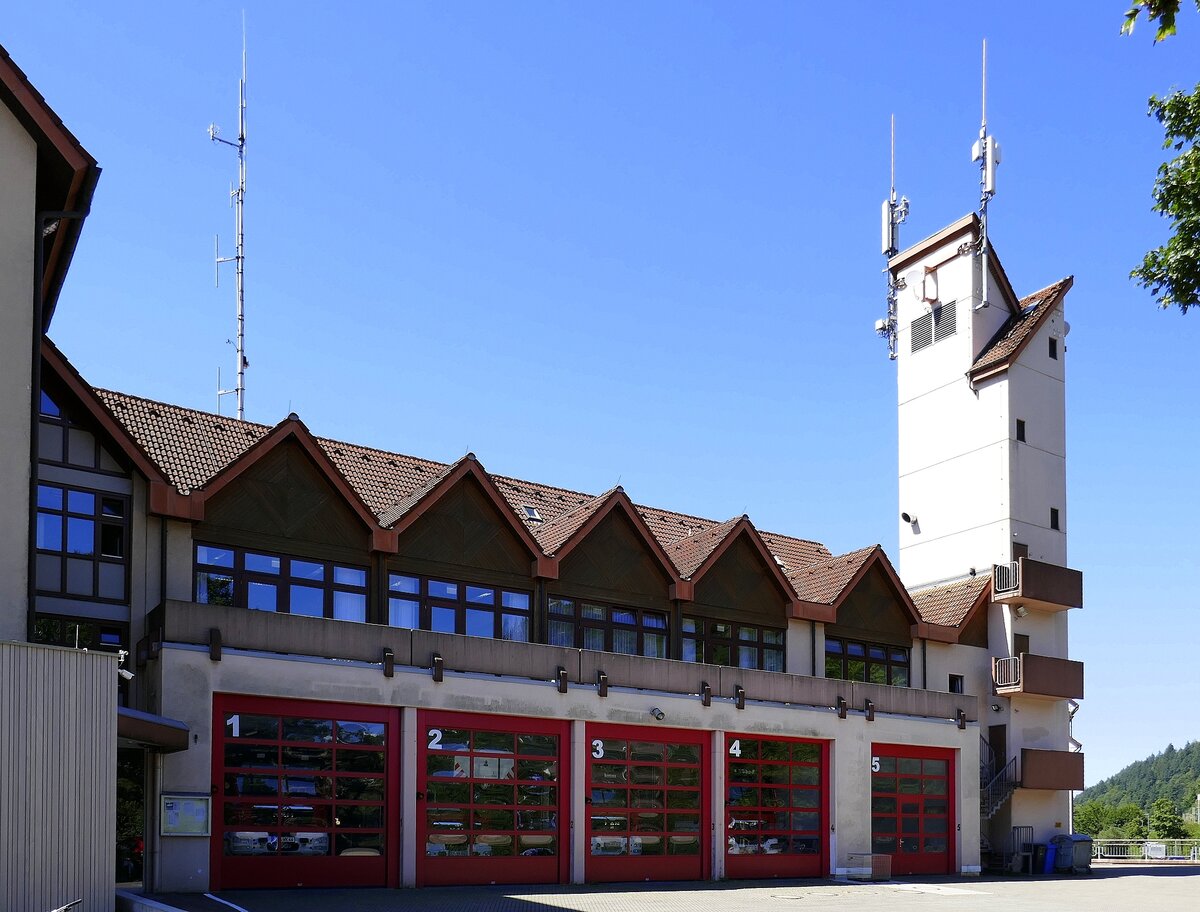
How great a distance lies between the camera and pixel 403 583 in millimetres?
30578

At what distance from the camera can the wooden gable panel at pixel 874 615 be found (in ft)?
128

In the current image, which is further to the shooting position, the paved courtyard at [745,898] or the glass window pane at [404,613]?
the glass window pane at [404,613]

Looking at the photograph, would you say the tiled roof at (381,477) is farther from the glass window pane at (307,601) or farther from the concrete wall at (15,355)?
the concrete wall at (15,355)

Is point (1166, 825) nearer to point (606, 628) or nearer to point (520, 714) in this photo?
point (606, 628)

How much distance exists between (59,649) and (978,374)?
31.9 meters

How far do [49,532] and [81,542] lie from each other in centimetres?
61

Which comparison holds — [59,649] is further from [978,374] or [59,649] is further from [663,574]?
[978,374]

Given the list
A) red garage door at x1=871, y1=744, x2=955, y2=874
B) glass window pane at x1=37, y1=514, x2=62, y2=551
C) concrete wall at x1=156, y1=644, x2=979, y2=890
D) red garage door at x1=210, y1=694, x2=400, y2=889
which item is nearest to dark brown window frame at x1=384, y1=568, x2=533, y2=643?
concrete wall at x1=156, y1=644, x2=979, y2=890

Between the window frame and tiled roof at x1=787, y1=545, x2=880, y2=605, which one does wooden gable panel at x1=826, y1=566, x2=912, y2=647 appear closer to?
tiled roof at x1=787, y1=545, x2=880, y2=605

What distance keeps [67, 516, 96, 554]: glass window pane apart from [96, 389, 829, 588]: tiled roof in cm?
175

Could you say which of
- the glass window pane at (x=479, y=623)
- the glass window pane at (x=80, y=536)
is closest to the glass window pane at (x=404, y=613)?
the glass window pane at (x=479, y=623)

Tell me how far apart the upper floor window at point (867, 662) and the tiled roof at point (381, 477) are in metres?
2.89

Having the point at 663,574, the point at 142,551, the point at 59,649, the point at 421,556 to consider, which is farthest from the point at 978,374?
the point at 59,649

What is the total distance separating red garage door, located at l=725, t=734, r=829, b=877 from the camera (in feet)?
107
